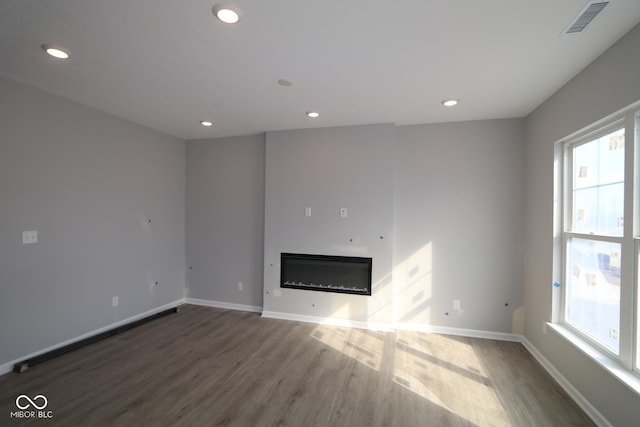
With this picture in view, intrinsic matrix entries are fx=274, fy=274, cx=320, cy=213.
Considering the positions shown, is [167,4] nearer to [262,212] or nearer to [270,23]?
[270,23]

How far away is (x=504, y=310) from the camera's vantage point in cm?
321

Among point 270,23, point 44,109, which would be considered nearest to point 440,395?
point 270,23

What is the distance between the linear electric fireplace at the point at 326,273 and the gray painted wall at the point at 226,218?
1.68 feet

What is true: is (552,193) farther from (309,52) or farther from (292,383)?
(292,383)

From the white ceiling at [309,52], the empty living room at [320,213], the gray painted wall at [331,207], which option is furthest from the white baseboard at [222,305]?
the white ceiling at [309,52]

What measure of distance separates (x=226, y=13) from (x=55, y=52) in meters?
1.42

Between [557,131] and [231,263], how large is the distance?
4.16m

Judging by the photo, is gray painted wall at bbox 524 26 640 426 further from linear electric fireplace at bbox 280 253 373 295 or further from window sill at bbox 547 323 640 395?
linear electric fireplace at bbox 280 253 373 295

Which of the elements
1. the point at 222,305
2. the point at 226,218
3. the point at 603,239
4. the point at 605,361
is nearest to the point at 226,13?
the point at 603,239

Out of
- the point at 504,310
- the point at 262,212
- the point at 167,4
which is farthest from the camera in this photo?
the point at 262,212

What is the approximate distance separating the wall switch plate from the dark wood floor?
1146 mm

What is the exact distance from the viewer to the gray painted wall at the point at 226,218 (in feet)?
13.3

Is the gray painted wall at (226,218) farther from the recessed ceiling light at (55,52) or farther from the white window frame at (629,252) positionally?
the white window frame at (629,252)

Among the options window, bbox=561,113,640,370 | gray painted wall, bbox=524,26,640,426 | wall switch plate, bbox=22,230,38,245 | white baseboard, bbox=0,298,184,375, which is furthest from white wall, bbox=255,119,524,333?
wall switch plate, bbox=22,230,38,245
